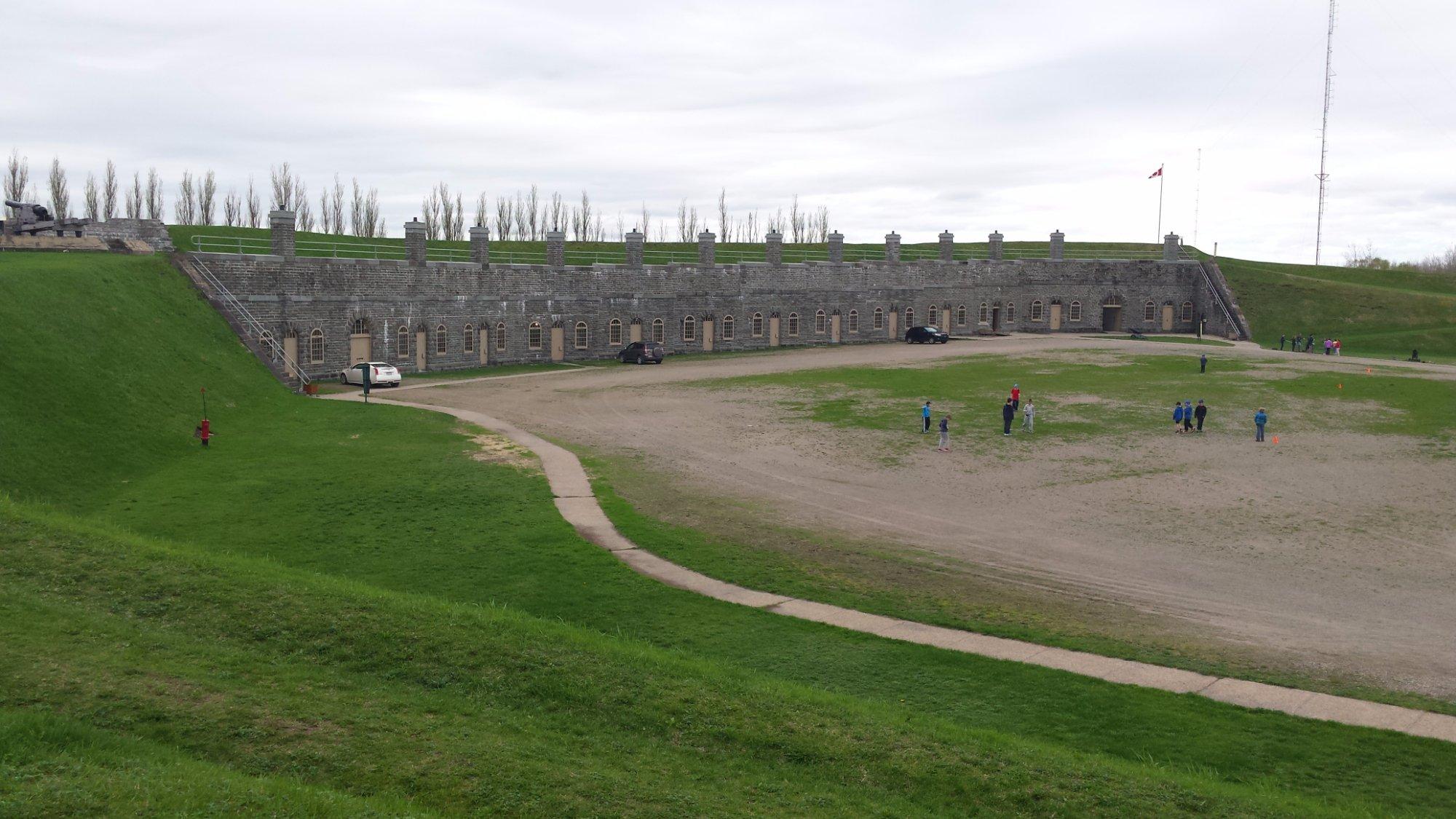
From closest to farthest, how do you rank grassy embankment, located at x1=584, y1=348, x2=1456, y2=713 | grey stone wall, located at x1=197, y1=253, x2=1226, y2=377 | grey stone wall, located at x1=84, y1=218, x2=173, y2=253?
grassy embankment, located at x1=584, y1=348, x2=1456, y2=713
grey stone wall, located at x1=84, y1=218, x2=173, y2=253
grey stone wall, located at x1=197, y1=253, x2=1226, y2=377

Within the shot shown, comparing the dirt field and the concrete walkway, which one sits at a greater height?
the dirt field

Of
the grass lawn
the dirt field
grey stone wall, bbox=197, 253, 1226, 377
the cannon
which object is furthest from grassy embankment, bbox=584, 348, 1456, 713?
the cannon

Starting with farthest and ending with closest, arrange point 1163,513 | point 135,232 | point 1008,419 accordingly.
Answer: point 135,232 → point 1008,419 → point 1163,513

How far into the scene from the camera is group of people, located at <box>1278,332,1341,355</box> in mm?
62594

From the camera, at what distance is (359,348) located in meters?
50.6

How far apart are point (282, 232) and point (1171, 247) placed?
6403 cm

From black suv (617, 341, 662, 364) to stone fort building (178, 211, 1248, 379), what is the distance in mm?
2447

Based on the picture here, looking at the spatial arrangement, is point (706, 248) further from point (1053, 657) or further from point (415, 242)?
point (1053, 657)

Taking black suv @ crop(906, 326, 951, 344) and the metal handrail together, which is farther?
black suv @ crop(906, 326, 951, 344)

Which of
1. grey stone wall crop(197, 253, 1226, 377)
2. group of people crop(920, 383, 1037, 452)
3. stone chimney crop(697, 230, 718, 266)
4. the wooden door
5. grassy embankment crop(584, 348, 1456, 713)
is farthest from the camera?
stone chimney crop(697, 230, 718, 266)

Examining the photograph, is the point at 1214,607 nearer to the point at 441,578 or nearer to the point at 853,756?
the point at 853,756

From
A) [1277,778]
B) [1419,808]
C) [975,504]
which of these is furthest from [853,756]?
[975,504]

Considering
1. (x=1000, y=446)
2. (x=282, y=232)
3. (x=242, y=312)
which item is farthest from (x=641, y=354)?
(x=1000, y=446)

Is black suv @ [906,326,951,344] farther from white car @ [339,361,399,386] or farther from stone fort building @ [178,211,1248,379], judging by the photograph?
white car @ [339,361,399,386]
